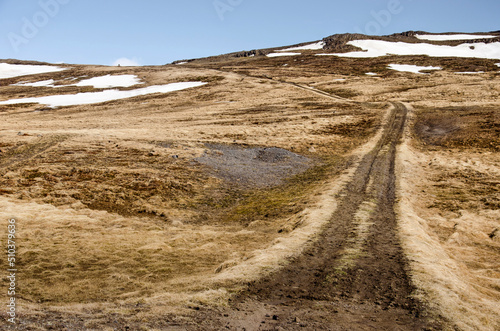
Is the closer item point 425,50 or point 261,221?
point 261,221

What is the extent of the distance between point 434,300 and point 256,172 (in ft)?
53.7

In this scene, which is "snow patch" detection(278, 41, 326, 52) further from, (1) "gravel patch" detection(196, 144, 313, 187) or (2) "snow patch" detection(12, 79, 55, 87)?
(1) "gravel patch" detection(196, 144, 313, 187)

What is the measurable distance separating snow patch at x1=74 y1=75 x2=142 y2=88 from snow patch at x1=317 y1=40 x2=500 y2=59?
205 ft

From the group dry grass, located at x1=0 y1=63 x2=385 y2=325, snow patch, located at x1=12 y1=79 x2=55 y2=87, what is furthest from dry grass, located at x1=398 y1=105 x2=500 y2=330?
snow patch, located at x1=12 y1=79 x2=55 y2=87

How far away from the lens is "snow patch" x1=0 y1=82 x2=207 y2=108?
6339 centimetres

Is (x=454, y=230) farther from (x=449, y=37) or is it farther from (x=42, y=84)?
(x=449, y=37)

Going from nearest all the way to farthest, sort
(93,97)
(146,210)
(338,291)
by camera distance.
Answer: (338,291) → (146,210) → (93,97)

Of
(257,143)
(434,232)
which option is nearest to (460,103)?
(257,143)

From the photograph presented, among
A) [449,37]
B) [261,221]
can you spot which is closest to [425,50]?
Answer: [449,37]

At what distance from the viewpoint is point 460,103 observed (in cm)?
4806

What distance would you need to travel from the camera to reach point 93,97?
2650 inches

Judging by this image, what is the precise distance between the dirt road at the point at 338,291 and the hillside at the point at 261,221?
0.05 metres

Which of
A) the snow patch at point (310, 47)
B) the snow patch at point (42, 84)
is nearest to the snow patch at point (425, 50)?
the snow patch at point (310, 47)

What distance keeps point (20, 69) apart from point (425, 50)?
405 feet
